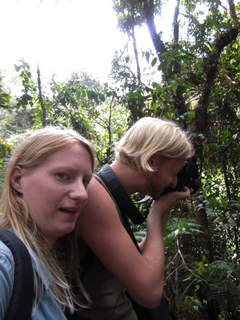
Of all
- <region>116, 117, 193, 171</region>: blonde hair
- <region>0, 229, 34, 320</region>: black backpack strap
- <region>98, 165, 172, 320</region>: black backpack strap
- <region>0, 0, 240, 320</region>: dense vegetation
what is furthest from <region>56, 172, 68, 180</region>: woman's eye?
<region>0, 0, 240, 320</region>: dense vegetation

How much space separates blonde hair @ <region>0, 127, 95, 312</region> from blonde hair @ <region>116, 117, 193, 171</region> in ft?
1.43

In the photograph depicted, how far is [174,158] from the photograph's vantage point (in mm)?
1436

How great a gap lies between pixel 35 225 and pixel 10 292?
253 millimetres

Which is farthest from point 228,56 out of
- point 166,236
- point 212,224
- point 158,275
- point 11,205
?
point 11,205

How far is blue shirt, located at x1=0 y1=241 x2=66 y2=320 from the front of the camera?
1.77 ft

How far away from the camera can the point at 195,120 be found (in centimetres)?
341

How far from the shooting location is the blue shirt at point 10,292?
1.77 feet

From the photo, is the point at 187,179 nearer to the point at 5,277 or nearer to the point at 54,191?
the point at 54,191

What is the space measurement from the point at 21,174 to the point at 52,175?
108mm

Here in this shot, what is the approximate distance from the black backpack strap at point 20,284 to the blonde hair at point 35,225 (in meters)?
0.08

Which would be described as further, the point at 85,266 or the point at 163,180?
the point at 163,180

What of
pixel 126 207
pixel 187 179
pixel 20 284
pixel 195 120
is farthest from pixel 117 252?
pixel 195 120

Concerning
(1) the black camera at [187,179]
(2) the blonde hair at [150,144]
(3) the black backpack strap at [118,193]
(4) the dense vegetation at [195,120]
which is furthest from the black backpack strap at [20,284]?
(4) the dense vegetation at [195,120]

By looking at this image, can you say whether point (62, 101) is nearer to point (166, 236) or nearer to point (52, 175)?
point (166, 236)
